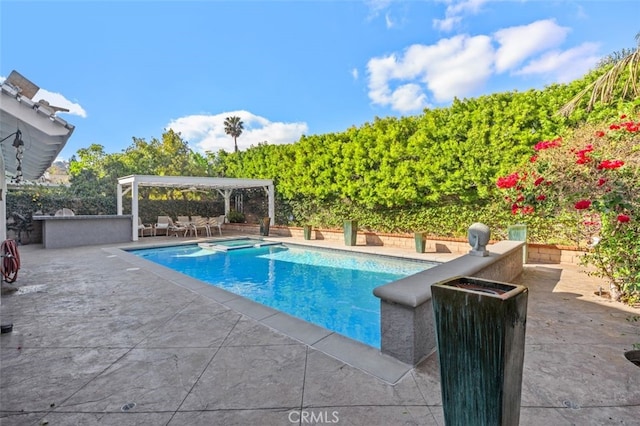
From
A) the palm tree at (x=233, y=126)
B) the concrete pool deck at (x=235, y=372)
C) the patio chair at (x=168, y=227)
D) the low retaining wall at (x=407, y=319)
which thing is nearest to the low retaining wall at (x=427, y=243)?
the patio chair at (x=168, y=227)

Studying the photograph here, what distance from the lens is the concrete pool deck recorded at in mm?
2193

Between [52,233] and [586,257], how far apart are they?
53.0ft

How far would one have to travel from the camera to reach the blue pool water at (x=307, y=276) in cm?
564

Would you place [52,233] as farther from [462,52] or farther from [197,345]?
[462,52]

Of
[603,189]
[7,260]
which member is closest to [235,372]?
[603,189]

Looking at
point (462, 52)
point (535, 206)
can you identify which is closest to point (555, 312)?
point (535, 206)

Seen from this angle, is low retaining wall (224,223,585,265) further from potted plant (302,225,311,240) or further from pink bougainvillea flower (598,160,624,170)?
pink bougainvillea flower (598,160,624,170)

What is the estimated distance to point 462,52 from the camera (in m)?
10.1

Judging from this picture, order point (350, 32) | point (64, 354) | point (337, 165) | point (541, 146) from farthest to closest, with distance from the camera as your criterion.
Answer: point (337, 165) < point (350, 32) < point (541, 146) < point (64, 354)

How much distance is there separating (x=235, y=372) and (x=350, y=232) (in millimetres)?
9268

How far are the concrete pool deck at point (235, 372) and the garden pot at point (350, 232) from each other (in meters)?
7.41

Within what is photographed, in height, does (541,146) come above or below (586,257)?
above

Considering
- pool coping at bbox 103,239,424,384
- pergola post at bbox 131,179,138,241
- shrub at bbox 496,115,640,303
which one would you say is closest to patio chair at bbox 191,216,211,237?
pergola post at bbox 131,179,138,241

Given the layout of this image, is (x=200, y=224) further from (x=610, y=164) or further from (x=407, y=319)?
(x=610, y=164)
